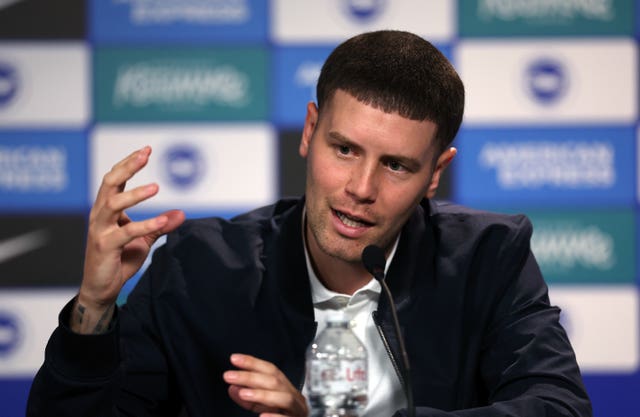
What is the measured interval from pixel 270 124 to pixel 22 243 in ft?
3.31

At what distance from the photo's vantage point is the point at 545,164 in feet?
9.96

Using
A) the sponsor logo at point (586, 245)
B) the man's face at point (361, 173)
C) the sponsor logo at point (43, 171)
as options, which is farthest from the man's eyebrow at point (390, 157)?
the sponsor logo at point (43, 171)

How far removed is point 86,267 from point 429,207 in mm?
733

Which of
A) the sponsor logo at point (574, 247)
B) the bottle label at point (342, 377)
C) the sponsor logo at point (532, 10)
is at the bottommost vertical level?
the sponsor logo at point (574, 247)

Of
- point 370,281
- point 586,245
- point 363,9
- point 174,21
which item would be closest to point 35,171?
point 174,21

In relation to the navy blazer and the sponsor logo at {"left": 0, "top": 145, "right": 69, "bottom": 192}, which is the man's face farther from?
the sponsor logo at {"left": 0, "top": 145, "right": 69, "bottom": 192}

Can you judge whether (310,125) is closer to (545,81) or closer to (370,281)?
(370,281)

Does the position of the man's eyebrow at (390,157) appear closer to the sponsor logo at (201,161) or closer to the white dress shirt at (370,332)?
the white dress shirt at (370,332)

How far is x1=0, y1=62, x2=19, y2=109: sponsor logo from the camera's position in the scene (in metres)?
3.04

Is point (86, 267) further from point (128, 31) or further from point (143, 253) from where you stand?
point (128, 31)

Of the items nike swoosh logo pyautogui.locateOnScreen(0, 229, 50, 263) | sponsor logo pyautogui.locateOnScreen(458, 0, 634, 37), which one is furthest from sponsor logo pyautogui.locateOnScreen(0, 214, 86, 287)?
sponsor logo pyautogui.locateOnScreen(458, 0, 634, 37)

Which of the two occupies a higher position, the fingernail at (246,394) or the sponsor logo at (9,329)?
the fingernail at (246,394)

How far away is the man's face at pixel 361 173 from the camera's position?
1.44 meters

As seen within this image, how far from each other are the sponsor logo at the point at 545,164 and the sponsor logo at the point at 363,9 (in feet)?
A: 2.11
